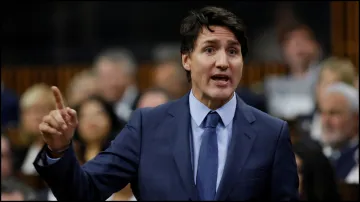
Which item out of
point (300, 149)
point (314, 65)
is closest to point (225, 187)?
point (300, 149)

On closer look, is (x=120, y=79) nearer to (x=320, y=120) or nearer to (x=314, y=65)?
(x=314, y=65)

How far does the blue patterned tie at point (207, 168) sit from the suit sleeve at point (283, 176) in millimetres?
214

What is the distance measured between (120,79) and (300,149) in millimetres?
3553

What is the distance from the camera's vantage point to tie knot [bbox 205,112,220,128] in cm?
359

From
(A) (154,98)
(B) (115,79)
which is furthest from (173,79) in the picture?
(A) (154,98)

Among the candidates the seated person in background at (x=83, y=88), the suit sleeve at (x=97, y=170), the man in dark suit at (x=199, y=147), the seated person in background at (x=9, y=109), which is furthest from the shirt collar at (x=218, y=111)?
the seated person in background at (x=83, y=88)

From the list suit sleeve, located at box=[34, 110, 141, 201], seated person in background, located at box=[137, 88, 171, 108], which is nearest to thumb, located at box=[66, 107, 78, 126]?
suit sleeve, located at box=[34, 110, 141, 201]

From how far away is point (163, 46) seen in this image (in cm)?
1158

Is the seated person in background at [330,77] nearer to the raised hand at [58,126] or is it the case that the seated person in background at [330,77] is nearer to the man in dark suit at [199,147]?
the man in dark suit at [199,147]

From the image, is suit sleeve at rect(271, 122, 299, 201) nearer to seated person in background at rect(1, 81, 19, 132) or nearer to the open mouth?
the open mouth

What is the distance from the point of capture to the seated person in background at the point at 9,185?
20.1ft

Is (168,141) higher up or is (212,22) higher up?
(212,22)

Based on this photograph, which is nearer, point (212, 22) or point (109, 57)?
point (212, 22)

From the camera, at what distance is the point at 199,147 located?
11.8 feet
